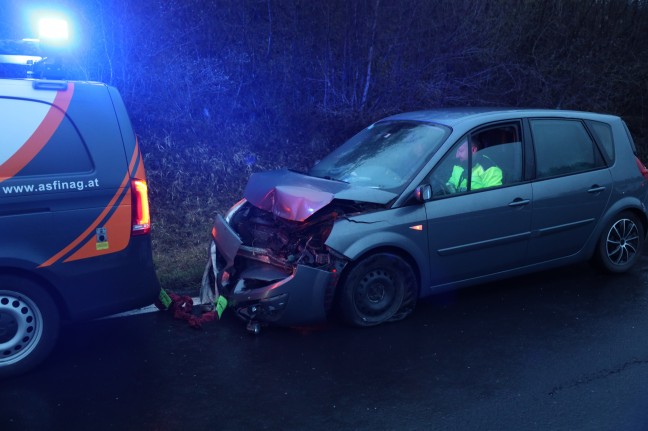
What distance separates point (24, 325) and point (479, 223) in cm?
341

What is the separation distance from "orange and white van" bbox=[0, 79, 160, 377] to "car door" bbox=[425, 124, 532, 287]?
7.41 ft

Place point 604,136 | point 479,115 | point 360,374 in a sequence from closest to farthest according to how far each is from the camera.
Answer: point 360,374, point 479,115, point 604,136

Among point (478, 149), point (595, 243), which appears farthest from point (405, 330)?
point (595, 243)

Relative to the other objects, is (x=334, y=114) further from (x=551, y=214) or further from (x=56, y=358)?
(x=56, y=358)

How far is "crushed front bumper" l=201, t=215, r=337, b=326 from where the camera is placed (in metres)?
4.32

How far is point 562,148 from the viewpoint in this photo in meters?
5.45

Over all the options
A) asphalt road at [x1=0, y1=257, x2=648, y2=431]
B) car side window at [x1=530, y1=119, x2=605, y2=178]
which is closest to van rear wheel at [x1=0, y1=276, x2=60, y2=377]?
asphalt road at [x1=0, y1=257, x2=648, y2=431]

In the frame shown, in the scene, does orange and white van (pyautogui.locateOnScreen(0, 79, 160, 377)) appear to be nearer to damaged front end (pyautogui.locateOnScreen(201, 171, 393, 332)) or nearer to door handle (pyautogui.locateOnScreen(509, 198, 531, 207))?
damaged front end (pyautogui.locateOnScreen(201, 171, 393, 332))

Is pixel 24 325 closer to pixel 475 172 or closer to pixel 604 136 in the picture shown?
pixel 475 172

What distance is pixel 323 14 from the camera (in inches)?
386

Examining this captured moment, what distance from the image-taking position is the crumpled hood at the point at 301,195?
450 cm

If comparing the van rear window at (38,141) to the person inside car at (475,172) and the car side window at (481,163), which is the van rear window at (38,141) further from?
the person inside car at (475,172)

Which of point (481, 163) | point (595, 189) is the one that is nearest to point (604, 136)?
point (595, 189)

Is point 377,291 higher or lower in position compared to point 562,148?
lower
